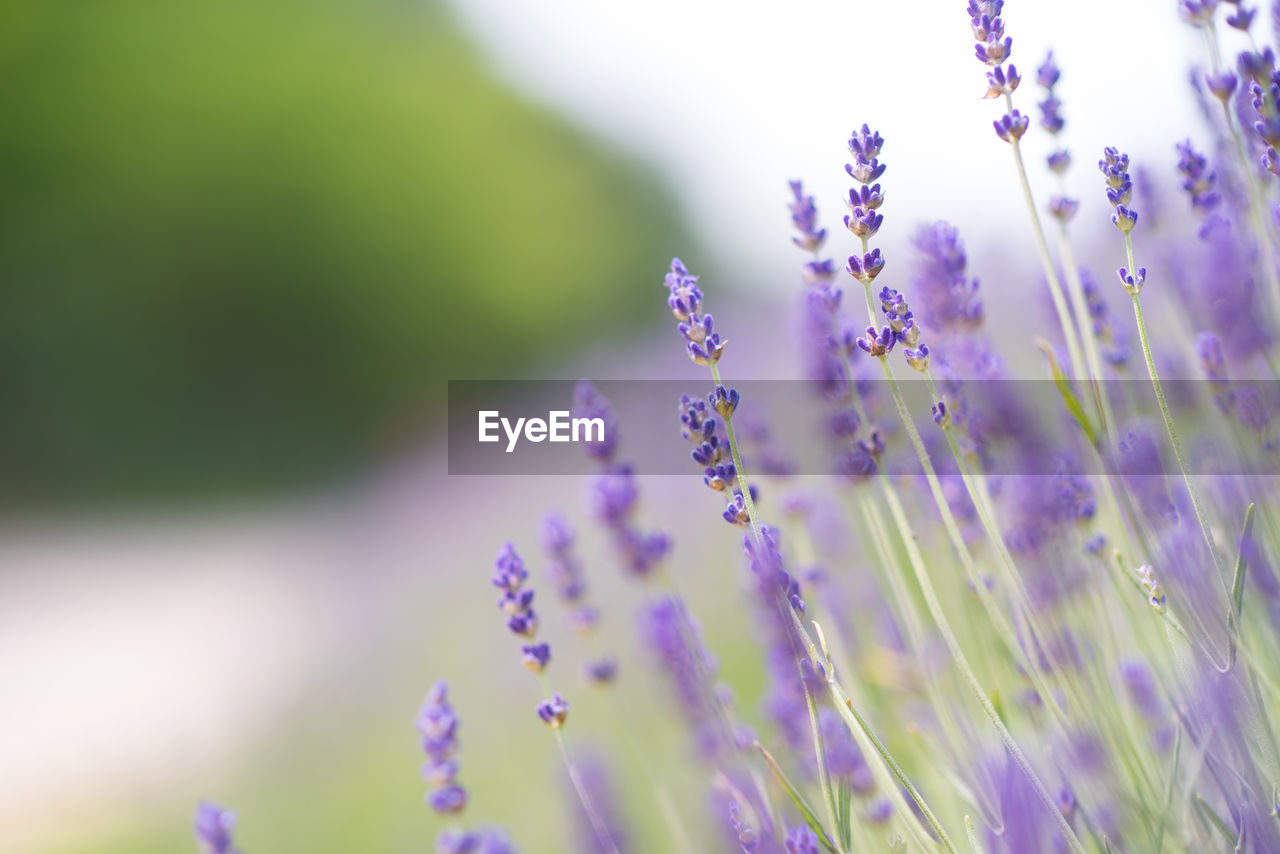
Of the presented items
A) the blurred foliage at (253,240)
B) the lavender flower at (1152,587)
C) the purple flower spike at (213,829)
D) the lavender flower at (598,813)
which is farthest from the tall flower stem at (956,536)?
the blurred foliage at (253,240)

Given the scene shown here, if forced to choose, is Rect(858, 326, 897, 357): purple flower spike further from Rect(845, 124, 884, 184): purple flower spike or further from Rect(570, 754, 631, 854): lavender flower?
Rect(570, 754, 631, 854): lavender flower

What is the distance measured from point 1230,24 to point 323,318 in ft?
31.8

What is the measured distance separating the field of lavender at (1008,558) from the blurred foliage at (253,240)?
832 centimetres

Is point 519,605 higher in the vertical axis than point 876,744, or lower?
higher

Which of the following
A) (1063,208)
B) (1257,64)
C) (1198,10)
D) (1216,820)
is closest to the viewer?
(1216,820)

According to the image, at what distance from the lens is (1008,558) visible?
2.62ft

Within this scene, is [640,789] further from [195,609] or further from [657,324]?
[657,324]

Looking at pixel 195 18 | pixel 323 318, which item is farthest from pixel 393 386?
pixel 195 18

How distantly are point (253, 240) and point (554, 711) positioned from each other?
9.43 metres

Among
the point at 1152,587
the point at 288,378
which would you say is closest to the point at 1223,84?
the point at 1152,587

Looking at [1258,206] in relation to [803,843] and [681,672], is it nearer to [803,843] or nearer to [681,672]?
[803,843]

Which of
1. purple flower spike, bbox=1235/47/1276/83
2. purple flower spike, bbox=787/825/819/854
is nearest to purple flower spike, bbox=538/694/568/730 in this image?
purple flower spike, bbox=787/825/819/854

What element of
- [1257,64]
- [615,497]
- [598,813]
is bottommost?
[598,813]

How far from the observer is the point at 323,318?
32.2 ft
